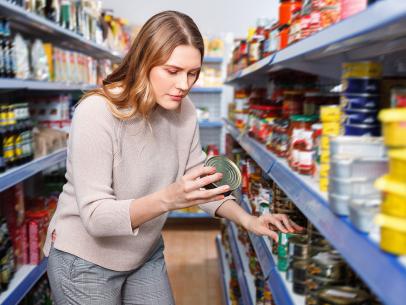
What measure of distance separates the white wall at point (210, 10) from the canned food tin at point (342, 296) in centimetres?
489

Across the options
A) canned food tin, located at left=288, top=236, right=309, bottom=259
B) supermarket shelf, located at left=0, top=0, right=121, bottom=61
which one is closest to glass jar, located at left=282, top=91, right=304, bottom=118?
canned food tin, located at left=288, top=236, right=309, bottom=259

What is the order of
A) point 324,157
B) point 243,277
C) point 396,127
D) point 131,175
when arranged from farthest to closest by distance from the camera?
point 243,277, point 131,175, point 324,157, point 396,127

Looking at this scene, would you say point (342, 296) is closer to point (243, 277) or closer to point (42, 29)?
→ point (243, 277)

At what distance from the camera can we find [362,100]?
1010 millimetres

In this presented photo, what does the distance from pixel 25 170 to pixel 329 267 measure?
1.56 m

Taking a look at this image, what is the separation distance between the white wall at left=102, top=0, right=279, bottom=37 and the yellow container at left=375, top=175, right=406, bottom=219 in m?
5.20

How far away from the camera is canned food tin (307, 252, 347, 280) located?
3.84 ft

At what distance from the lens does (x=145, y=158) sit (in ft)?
5.18

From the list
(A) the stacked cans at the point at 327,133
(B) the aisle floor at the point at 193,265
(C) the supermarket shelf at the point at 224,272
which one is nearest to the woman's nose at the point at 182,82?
(A) the stacked cans at the point at 327,133

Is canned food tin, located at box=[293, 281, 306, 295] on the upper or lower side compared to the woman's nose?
lower

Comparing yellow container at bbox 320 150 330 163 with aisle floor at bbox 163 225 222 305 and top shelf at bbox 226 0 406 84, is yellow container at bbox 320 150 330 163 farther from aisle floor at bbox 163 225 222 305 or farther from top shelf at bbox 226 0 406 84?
aisle floor at bbox 163 225 222 305

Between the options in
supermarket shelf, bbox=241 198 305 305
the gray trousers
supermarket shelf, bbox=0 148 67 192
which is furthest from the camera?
supermarket shelf, bbox=0 148 67 192

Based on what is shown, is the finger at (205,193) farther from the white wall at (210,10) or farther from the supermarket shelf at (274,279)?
the white wall at (210,10)

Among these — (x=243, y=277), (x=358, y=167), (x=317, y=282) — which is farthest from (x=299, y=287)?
(x=243, y=277)
